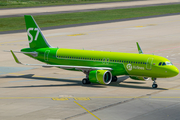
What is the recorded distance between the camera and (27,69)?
55.5m

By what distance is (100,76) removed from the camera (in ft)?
139

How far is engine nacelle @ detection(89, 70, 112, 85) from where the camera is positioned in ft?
139

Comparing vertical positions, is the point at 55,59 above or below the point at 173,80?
above

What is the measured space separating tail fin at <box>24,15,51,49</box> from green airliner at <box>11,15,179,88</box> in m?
0.81

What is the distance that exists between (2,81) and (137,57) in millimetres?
17347

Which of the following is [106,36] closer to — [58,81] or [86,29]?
[86,29]

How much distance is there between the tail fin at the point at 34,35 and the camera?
51031mm

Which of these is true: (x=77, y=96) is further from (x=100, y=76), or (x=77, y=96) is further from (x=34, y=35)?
(x=34, y=35)

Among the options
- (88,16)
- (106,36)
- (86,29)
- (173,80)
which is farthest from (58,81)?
(88,16)

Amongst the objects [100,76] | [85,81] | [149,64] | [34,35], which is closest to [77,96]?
[100,76]

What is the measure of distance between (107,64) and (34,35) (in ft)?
40.9

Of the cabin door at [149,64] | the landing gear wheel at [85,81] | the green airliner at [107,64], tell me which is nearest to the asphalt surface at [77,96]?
the landing gear wheel at [85,81]

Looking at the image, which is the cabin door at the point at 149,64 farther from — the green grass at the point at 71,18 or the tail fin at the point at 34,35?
the green grass at the point at 71,18

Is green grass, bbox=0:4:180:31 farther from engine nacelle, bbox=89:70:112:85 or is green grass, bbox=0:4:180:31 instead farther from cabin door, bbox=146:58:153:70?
cabin door, bbox=146:58:153:70
